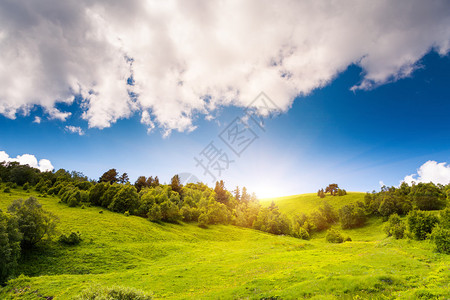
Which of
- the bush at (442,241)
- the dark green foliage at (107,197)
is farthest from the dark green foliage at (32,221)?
the bush at (442,241)

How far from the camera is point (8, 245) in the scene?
27781 millimetres

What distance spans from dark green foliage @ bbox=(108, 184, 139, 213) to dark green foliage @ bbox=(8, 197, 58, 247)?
34.3 metres

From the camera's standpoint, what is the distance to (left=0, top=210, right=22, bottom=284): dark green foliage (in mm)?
26791

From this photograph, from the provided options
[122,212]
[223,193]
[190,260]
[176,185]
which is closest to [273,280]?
[190,260]

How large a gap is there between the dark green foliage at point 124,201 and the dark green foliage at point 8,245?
42651mm

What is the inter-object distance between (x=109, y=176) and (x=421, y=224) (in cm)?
13621

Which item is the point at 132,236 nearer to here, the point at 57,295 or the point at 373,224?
the point at 57,295

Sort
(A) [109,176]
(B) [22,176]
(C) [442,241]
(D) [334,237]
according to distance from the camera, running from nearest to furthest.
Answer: (C) [442,241]
(D) [334,237]
(B) [22,176]
(A) [109,176]

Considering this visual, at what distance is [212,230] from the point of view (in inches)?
3152

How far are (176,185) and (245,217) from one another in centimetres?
5109

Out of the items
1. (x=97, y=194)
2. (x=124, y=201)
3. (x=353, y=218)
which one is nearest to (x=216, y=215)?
(x=124, y=201)

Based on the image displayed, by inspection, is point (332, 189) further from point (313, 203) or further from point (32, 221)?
point (32, 221)

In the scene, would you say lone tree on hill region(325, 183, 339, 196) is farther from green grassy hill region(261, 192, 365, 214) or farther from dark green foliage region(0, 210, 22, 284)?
dark green foliage region(0, 210, 22, 284)

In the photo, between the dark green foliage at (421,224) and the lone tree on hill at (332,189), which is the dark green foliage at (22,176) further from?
the lone tree on hill at (332,189)
